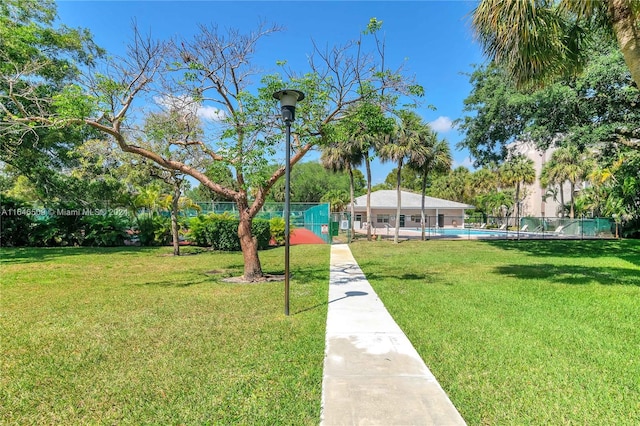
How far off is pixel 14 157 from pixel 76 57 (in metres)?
4.73

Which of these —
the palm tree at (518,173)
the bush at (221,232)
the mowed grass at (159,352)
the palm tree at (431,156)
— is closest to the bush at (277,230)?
the bush at (221,232)

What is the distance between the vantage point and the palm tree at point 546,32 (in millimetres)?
5461

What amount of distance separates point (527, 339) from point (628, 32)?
479 centimetres

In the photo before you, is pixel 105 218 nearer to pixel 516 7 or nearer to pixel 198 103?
pixel 198 103

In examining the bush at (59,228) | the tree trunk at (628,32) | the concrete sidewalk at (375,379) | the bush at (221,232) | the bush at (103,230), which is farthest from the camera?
the bush at (103,230)

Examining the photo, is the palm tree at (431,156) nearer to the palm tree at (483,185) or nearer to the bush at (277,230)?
the bush at (277,230)

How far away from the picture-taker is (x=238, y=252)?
15.9 metres

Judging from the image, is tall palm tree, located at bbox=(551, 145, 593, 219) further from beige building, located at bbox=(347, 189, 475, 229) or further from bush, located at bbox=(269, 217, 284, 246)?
bush, located at bbox=(269, 217, 284, 246)

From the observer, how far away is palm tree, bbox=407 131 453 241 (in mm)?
21578

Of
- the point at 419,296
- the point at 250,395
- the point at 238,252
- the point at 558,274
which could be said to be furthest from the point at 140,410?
the point at 238,252

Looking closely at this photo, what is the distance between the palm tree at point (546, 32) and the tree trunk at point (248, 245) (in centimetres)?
622

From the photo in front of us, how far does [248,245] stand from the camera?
8.95 metres

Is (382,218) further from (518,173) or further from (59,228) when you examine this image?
(59,228)

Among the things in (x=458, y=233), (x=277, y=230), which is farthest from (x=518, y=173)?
(x=277, y=230)
